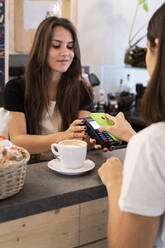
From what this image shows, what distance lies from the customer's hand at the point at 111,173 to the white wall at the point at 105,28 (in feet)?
7.84

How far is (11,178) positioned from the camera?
857mm

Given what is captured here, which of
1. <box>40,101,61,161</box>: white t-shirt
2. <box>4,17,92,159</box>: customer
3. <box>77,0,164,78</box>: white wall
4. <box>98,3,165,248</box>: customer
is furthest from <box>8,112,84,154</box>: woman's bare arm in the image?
<box>77,0,164,78</box>: white wall

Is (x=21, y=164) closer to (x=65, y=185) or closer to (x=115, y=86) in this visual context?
(x=65, y=185)

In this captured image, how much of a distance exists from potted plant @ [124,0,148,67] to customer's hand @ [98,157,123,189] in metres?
2.32

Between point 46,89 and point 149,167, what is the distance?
50.6 inches

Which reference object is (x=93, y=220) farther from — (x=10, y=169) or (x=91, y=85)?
(x=91, y=85)

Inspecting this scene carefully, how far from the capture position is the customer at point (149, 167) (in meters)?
0.67

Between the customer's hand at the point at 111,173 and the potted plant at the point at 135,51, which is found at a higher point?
the potted plant at the point at 135,51

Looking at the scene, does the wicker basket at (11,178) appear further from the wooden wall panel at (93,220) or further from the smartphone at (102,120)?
the smartphone at (102,120)

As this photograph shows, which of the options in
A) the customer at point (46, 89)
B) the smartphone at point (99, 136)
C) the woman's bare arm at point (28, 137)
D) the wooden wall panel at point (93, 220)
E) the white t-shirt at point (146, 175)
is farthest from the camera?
the customer at point (46, 89)

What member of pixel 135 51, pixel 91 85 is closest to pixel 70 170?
pixel 91 85

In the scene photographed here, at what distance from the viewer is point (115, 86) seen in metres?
3.57

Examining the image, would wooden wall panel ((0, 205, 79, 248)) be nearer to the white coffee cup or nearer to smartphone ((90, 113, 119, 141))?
the white coffee cup

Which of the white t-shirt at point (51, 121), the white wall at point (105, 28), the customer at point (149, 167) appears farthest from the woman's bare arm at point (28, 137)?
the white wall at point (105, 28)
